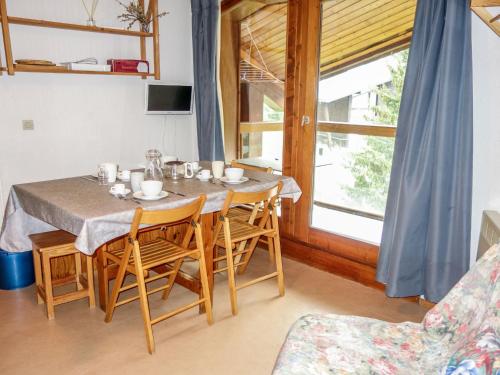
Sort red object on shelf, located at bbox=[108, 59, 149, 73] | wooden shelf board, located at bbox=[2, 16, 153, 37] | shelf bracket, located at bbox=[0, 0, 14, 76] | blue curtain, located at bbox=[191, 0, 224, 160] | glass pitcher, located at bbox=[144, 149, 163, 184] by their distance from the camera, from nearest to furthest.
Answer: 1. glass pitcher, located at bbox=[144, 149, 163, 184]
2. shelf bracket, located at bbox=[0, 0, 14, 76]
3. wooden shelf board, located at bbox=[2, 16, 153, 37]
4. red object on shelf, located at bbox=[108, 59, 149, 73]
5. blue curtain, located at bbox=[191, 0, 224, 160]

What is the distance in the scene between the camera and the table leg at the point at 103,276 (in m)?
2.66

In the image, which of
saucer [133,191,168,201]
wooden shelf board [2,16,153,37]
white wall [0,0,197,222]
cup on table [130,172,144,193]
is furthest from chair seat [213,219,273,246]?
wooden shelf board [2,16,153,37]

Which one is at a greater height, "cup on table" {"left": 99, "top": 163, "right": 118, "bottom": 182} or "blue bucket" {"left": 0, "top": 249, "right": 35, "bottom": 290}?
"cup on table" {"left": 99, "top": 163, "right": 118, "bottom": 182}

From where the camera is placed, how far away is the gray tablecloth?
7.03ft

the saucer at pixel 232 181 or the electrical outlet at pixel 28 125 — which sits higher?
the electrical outlet at pixel 28 125

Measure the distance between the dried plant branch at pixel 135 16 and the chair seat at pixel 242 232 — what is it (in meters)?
1.92

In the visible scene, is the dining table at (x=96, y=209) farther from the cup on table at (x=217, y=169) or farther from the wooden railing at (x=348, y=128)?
the wooden railing at (x=348, y=128)

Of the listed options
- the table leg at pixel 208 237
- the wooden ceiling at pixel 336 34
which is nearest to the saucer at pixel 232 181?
the table leg at pixel 208 237

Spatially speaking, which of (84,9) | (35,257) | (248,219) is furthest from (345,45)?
(35,257)

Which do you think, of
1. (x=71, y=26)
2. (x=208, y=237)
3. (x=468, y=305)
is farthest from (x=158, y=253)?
(x=71, y=26)

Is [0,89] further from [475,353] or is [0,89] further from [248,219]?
[475,353]

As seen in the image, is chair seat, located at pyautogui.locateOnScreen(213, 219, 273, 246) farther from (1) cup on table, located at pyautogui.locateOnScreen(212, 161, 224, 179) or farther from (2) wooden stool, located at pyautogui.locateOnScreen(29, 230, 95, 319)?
(2) wooden stool, located at pyautogui.locateOnScreen(29, 230, 95, 319)

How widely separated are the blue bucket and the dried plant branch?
6.59 ft

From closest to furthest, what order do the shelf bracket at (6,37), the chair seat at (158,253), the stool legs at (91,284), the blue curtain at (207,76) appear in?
1. the chair seat at (158,253)
2. the stool legs at (91,284)
3. the shelf bracket at (6,37)
4. the blue curtain at (207,76)
